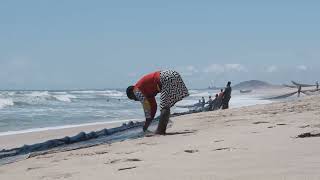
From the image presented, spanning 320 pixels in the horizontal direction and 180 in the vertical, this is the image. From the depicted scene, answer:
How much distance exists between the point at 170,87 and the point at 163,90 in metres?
0.12

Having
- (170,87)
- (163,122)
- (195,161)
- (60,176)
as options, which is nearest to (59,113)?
(163,122)

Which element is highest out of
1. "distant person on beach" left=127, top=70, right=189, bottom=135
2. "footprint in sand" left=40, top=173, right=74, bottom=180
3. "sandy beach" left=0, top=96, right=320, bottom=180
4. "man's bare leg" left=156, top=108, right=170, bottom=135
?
"distant person on beach" left=127, top=70, right=189, bottom=135

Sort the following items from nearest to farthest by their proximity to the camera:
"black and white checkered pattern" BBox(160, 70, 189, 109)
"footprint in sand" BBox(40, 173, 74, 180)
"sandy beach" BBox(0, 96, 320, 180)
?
"sandy beach" BBox(0, 96, 320, 180) < "footprint in sand" BBox(40, 173, 74, 180) < "black and white checkered pattern" BBox(160, 70, 189, 109)

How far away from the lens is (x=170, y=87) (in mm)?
7746

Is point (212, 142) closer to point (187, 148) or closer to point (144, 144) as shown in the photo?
point (187, 148)

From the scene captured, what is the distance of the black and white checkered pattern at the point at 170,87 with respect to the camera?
25.4 ft

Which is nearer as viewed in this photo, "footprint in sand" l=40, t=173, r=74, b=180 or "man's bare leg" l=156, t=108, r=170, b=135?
"footprint in sand" l=40, t=173, r=74, b=180

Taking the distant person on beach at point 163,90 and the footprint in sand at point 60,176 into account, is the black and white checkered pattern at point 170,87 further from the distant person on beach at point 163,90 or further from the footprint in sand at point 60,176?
the footprint in sand at point 60,176

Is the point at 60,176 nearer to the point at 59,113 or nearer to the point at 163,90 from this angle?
the point at 163,90

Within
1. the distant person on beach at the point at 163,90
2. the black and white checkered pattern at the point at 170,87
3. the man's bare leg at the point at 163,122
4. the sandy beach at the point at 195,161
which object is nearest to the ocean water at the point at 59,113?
the distant person on beach at the point at 163,90

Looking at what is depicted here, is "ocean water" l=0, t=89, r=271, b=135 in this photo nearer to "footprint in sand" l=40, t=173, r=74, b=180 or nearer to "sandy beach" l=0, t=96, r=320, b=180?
"sandy beach" l=0, t=96, r=320, b=180

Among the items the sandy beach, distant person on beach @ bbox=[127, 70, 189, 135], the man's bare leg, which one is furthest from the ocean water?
the sandy beach

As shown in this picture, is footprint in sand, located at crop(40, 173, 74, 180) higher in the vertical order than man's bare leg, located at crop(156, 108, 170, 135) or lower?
lower

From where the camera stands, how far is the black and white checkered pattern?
7742 mm
